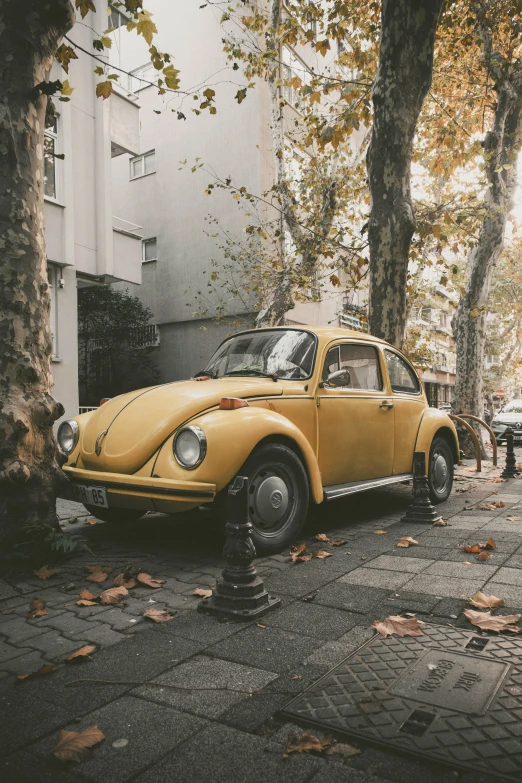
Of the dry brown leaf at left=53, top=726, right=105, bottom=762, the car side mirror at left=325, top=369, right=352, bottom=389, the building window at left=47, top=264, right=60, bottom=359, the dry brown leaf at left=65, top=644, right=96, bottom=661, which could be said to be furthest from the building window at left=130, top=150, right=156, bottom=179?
the dry brown leaf at left=53, top=726, right=105, bottom=762

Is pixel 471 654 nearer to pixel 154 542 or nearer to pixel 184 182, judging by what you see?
pixel 154 542

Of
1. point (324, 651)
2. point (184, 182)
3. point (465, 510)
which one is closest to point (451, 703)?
point (324, 651)

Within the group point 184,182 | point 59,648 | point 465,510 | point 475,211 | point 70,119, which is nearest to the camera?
point 59,648

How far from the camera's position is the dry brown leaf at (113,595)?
3.56 m

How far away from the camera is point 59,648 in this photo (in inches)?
115

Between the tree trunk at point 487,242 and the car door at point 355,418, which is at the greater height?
the tree trunk at point 487,242

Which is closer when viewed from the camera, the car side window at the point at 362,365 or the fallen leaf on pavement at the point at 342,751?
the fallen leaf on pavement at the point at 342,751

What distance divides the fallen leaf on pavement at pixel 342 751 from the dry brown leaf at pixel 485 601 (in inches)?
64.1

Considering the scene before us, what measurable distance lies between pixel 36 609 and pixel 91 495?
1.22 meters

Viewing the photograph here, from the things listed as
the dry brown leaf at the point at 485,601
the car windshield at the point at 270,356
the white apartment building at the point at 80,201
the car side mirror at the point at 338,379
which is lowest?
the dry brown leaf at the point at 485,601

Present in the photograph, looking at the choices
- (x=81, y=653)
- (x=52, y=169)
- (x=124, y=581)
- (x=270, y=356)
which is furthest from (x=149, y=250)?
(x=81, y=653)

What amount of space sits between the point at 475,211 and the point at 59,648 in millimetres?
11353

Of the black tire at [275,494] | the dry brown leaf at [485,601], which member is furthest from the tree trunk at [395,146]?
the dry brown leaf at [485,601]

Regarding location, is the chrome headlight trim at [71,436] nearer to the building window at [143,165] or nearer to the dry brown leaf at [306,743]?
the dry brown leaf at [306,743]
